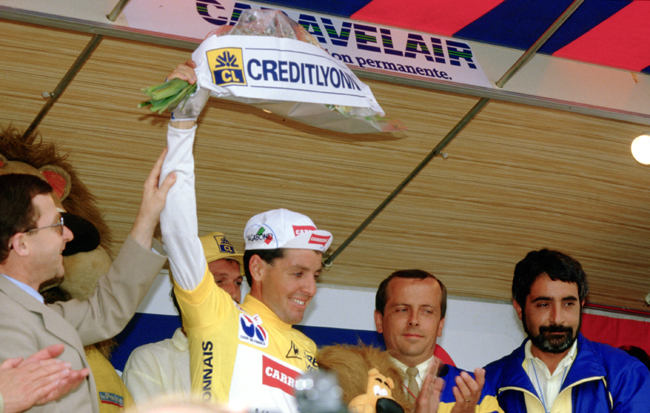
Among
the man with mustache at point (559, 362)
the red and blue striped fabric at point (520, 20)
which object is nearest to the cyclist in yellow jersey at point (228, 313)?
the red and blue striped fabric at point (520, 20)

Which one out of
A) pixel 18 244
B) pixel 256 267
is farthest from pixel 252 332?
pixel 18 244

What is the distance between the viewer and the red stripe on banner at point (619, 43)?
2.86 meters

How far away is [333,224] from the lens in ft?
11.4

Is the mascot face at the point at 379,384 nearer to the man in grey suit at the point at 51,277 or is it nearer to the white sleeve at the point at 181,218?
the white sleeve at the point at 181,218

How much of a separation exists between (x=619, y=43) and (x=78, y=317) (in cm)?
228

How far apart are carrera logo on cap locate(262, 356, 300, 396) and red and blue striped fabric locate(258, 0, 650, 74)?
1.27 metres

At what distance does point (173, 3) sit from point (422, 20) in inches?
37.2

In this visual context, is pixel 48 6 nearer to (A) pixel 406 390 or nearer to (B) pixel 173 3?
(B) pixel 173 3

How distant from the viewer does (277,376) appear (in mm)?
2230

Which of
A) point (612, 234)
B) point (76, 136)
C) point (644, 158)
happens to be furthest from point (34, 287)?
point (612, 234)

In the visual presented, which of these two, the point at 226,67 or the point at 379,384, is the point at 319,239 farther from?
the point at 226,67

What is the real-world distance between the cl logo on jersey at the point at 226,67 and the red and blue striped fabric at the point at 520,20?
0.62m

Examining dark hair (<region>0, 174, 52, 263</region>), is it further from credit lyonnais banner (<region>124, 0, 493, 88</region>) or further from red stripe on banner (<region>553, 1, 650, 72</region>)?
red stripe on banner (<region>553, 1, 650, 72</region>)

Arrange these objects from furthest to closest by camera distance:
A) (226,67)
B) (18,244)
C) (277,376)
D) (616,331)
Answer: (616,331), (277,376), (226,67), (18,244)
